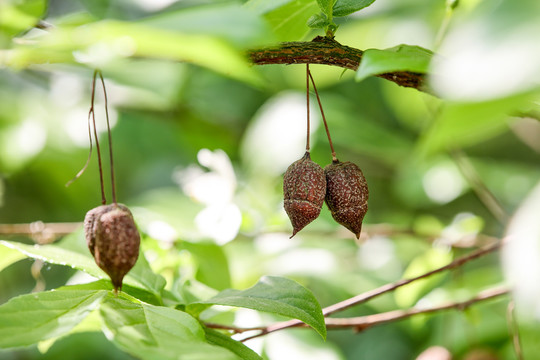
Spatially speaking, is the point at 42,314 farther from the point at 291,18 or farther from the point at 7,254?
the point at 291,18

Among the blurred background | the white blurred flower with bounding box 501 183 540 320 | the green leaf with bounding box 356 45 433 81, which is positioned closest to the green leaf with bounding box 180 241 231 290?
the blurred background

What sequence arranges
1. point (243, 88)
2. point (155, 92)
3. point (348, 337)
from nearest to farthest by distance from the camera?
point (155, 92), point (348, 337), point (243, 88)

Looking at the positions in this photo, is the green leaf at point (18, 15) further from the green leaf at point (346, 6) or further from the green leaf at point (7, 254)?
the green leaf at point (346, 6)

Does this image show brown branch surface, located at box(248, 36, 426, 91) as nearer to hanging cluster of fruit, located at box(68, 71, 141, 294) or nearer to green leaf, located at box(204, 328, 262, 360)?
hanging cluster of fruit, located at box(68, 71, 141, 294)

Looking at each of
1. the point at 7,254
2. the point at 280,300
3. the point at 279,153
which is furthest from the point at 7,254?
the point at 279,153

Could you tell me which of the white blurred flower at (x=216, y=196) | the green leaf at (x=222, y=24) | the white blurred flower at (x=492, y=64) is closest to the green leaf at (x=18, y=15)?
the green leaf at (x=222, y=24)

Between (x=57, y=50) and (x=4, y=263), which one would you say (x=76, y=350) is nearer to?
(x=4, y=263)

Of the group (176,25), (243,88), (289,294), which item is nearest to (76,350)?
(243,88)
